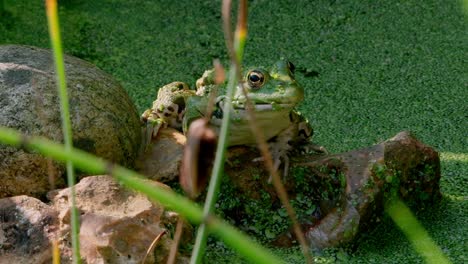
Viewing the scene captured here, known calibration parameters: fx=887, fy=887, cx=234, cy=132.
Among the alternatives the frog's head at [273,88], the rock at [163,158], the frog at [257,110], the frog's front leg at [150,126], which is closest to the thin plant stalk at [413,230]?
the frog at [257,110]

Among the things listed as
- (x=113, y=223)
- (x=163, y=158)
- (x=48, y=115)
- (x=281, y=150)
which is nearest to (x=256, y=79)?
(x=281, y=150)

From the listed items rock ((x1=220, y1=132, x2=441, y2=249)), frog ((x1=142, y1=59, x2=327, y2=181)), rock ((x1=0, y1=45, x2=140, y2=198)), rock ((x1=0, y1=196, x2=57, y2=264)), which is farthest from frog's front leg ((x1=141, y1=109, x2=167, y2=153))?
rock ((x1=0, y1=196, x2=57, y2=264))

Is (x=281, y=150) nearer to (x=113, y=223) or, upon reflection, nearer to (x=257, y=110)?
(x=257, y=110)

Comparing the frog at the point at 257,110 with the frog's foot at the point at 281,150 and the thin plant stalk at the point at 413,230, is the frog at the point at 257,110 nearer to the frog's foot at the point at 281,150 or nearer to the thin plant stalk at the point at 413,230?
the frog's foot at the point at 281,150

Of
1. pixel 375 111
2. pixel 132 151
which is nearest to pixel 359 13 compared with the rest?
pixel 375 111

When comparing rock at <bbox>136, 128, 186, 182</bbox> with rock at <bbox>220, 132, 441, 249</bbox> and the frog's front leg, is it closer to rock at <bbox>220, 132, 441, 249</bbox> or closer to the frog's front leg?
the frog's front leg

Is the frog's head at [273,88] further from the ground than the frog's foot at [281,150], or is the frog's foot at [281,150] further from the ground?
the frog's head at [273,88]
